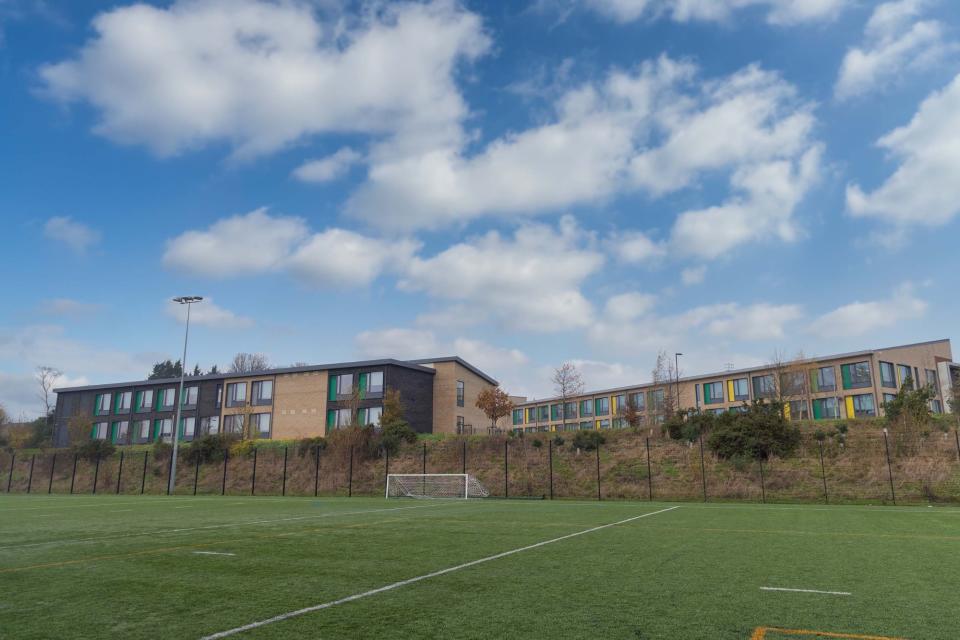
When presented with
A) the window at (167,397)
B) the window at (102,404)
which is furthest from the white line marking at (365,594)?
the window at (102,404)

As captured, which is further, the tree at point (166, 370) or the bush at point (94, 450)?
the tree at point (166, 370)

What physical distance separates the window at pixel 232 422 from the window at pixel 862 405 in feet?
190

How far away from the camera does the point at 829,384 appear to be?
62531 mm

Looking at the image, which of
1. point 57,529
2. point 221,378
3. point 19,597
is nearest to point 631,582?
A: point 19,597

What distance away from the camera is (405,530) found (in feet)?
46.5

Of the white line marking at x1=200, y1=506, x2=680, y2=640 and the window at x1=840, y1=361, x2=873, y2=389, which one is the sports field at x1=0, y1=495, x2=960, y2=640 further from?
the window at x1=840, y1=361, x2=873, y2=389

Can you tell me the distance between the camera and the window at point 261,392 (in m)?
59.6

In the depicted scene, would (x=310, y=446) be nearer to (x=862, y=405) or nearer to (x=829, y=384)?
(x=829, y=384)

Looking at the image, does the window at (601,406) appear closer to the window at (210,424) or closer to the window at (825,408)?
the window at (825,408)

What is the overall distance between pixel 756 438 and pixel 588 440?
10427 millimetres

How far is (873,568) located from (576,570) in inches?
169

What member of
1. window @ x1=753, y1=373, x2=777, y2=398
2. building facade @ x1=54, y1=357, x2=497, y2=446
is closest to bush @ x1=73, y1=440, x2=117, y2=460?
building facade @ x1=54, y1=357, x2=497, y2=446

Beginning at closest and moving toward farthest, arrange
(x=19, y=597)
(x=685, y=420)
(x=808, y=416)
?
(x=19, y=597) → (x=685, y=420) → (x=808, y=416)

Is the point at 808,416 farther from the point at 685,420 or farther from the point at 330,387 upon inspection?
the point at 330,387
